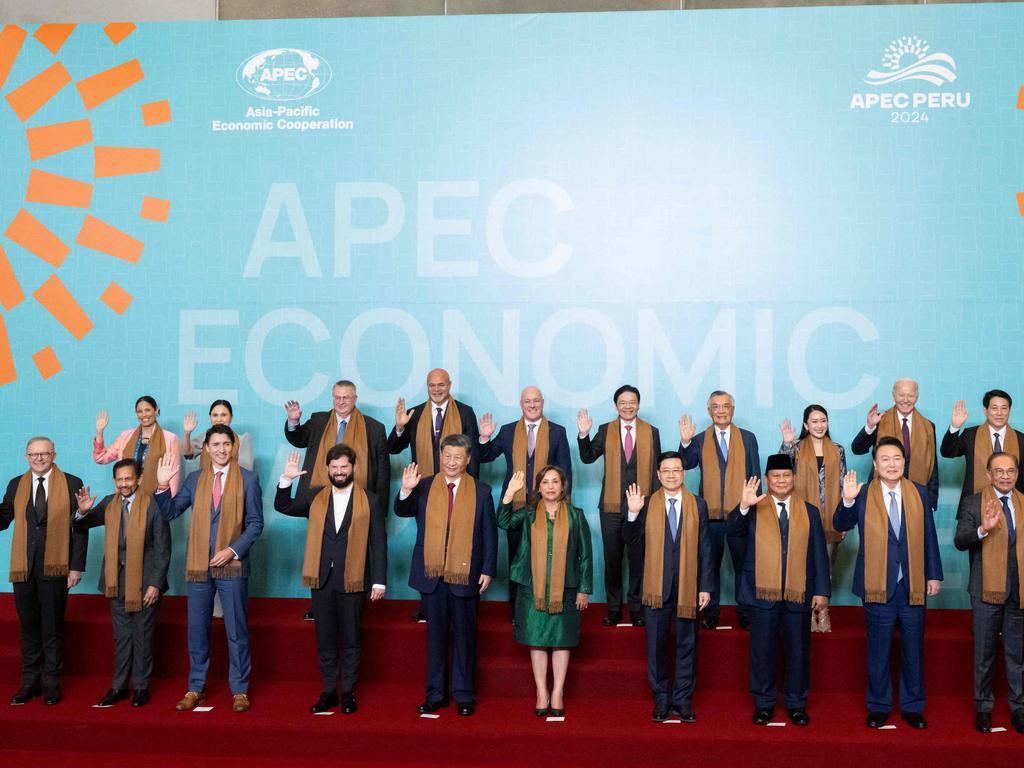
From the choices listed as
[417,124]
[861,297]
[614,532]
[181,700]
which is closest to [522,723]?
[614,532]

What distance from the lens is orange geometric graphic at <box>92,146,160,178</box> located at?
7758 mm

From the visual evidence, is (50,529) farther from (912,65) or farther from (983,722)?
(912,65)

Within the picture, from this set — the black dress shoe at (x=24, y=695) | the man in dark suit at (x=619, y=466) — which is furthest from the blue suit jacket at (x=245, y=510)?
the man in dark suit at (x=619, y=466)

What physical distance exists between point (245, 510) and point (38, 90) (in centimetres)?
428

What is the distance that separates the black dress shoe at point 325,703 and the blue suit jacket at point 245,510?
826 millimetres

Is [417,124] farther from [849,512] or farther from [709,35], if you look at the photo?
[849,512]

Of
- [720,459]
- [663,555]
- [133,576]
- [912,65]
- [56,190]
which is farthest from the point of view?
[56,190]

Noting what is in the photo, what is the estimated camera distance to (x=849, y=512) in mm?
5457

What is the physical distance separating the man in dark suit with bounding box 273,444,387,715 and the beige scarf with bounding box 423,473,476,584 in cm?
28

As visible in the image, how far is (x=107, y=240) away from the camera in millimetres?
7770

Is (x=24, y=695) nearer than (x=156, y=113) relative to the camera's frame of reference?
Yes

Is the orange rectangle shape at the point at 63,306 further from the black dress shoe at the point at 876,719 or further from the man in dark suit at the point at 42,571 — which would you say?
the black dress shoe at the point at 876,719

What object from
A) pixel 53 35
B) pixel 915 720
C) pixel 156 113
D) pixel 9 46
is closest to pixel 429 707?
pixel 915 720

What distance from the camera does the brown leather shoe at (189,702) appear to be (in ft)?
18.2
